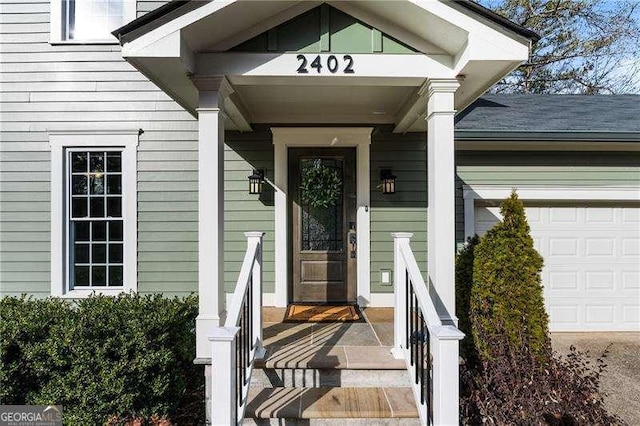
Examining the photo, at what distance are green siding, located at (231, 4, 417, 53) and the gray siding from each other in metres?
2.71

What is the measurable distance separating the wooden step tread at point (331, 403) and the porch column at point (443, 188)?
87cm

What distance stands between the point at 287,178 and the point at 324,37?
7.75 feet

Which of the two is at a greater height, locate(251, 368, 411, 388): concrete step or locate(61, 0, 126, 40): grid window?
locate(61, 0, 126, 40): grid window

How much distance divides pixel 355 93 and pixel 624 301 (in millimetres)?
4859

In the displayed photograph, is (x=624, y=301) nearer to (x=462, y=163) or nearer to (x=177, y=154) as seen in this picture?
(x=462, y=163)

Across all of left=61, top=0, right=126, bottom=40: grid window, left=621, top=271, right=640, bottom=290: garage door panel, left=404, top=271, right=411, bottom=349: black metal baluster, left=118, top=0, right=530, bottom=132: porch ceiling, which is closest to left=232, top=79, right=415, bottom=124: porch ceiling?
left=118, top=0, right=530, bottom=132: porch ceiling

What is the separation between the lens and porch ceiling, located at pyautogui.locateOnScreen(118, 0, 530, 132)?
9.07 ft

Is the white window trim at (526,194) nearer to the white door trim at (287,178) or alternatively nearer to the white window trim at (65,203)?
the white door trim at (287,178)

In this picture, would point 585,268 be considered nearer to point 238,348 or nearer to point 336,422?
point 336,422

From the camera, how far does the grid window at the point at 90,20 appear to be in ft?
17.4

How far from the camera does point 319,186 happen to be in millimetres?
5270

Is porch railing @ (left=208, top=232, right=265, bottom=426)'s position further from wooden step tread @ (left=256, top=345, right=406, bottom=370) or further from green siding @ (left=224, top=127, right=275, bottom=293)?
green siding @ (left=224, top=127, right=275, bottom=293)

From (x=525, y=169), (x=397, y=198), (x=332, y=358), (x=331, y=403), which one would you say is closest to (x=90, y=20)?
(x=397, y=198)

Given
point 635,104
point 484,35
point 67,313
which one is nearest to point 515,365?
point 484,35
